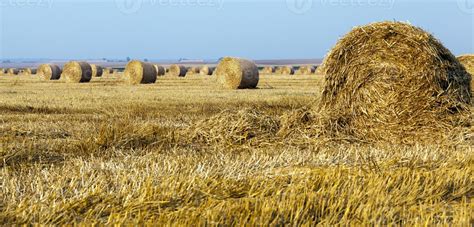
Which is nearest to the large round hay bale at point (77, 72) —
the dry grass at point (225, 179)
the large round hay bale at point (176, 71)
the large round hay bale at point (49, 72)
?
the large round hay bale at point (49, 72)

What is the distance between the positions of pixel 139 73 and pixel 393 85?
61.0ft

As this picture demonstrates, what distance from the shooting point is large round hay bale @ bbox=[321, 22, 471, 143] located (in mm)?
8359

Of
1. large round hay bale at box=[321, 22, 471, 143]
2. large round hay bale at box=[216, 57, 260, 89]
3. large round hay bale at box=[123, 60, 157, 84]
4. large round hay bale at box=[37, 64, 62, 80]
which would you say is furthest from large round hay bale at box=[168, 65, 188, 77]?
large round hay bale at box=[321, 22, 471, 143]

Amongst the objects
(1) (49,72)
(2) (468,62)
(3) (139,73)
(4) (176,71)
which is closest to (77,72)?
(3) (139,73)

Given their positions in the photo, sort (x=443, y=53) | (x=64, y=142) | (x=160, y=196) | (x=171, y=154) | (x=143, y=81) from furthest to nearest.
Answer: (x=143, y=81) < (x=443, y=53) < (x=64, y=142) < (x=171, y=154) < (x=160, y=196)

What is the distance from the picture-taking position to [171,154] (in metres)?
6.43

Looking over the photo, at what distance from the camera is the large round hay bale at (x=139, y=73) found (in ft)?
86.3

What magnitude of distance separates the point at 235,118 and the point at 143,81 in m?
18.7

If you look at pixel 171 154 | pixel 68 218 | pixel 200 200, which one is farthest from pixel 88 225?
pixel 171 154

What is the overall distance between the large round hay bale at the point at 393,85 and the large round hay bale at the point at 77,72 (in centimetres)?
2082

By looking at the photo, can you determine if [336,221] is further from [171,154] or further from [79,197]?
[171,154]

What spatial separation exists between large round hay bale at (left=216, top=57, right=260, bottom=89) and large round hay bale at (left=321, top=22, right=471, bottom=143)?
40.5 ft

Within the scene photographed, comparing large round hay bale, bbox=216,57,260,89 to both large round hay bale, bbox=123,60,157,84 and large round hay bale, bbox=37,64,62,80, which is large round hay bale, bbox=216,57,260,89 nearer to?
large round hay bale, bbox=123,60,157,84

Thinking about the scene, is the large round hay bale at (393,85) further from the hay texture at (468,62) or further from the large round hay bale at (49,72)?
the large round hay bale at (49,72)
